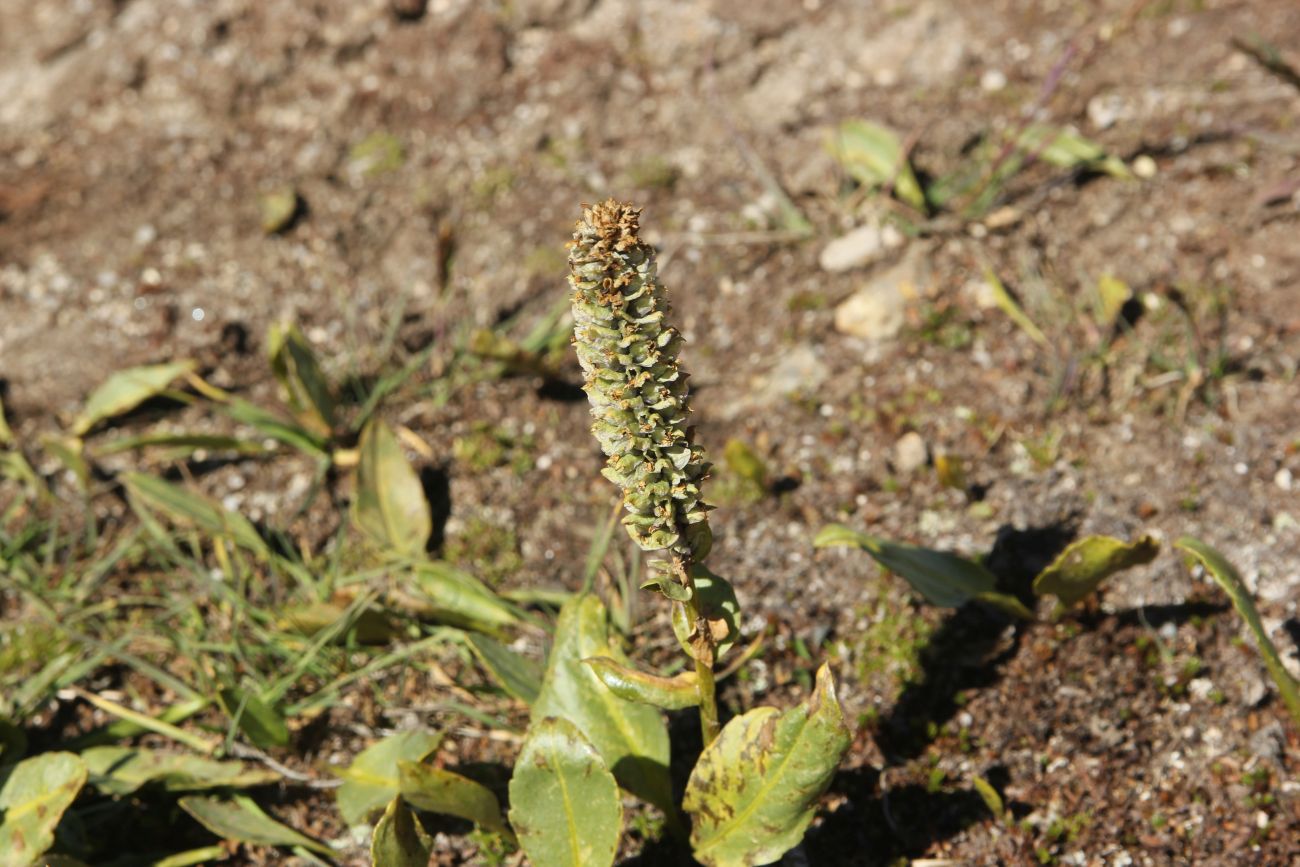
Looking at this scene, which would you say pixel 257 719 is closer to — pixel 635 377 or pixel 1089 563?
pixel 635 377

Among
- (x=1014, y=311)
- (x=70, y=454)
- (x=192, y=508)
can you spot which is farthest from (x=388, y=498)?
(x=1014, y=311)

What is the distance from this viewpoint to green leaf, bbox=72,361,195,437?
403cm

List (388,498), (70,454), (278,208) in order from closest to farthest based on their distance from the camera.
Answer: (388,498), (70,454), (278,208)

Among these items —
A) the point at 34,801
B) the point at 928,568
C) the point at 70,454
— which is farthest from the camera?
the point at 70,454

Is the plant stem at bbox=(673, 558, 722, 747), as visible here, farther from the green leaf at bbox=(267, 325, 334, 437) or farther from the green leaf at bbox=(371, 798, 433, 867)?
the green leaf at bbox=(267, 325, 334, 437)

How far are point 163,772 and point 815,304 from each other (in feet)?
8.30

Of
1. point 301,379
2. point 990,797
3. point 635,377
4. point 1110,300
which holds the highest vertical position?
point 635,377

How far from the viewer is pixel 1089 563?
2867 millimetres

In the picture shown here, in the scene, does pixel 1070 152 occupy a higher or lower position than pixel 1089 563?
higher

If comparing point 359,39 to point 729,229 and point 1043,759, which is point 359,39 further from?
point 1043,759

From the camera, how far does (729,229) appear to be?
4.37 m

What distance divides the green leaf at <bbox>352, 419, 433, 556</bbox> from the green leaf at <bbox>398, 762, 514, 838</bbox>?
3.28 ft

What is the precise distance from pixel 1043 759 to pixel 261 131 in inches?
157

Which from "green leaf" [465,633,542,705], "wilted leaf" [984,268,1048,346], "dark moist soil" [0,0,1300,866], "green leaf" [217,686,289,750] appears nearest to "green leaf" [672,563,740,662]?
"green leaf" [465,633,542,705]
